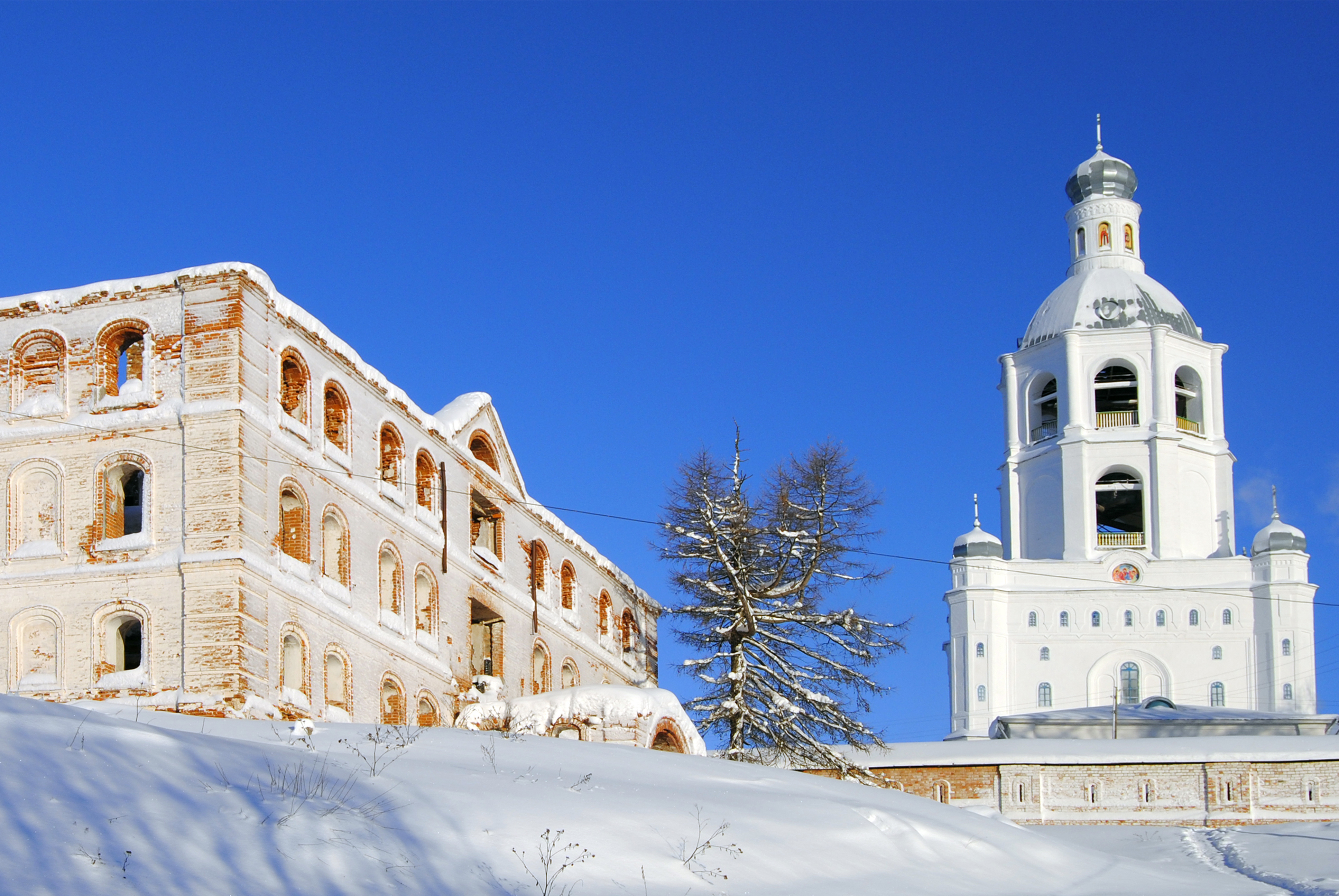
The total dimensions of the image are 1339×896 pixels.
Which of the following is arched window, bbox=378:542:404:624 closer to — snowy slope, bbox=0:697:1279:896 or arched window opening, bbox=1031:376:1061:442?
snowy slope, bbox=0:697:1279:896

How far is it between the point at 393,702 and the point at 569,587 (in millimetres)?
9675

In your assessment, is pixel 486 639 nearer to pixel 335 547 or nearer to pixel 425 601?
pixel 425 601

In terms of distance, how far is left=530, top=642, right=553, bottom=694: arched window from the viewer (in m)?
37.5

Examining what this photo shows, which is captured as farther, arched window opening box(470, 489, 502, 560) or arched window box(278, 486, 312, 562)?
arched window opening box(470, 489, 502, 560)

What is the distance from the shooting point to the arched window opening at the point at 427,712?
32250 mm

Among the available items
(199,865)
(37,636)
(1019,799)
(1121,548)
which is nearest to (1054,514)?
(1121,548)

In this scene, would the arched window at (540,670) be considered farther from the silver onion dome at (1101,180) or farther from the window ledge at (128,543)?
the silver onion dome at (1101,180)

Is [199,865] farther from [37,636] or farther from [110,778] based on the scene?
[37,636]

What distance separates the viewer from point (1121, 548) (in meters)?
73.2

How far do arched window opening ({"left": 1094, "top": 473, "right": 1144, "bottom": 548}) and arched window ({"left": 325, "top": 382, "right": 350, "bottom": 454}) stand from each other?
48418mm

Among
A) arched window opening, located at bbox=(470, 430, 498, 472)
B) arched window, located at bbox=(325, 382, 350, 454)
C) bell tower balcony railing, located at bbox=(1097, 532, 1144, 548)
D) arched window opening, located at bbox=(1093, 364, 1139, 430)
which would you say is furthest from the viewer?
arched window opening, located at bbox=(1093, 364, 1139, 430)

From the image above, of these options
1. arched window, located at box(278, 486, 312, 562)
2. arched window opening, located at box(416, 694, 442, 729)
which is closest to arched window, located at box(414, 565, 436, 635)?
arched window opening, located at box(416, 694, 442, 729)

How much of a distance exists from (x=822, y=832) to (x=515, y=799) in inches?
108

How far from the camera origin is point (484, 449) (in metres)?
37.4
